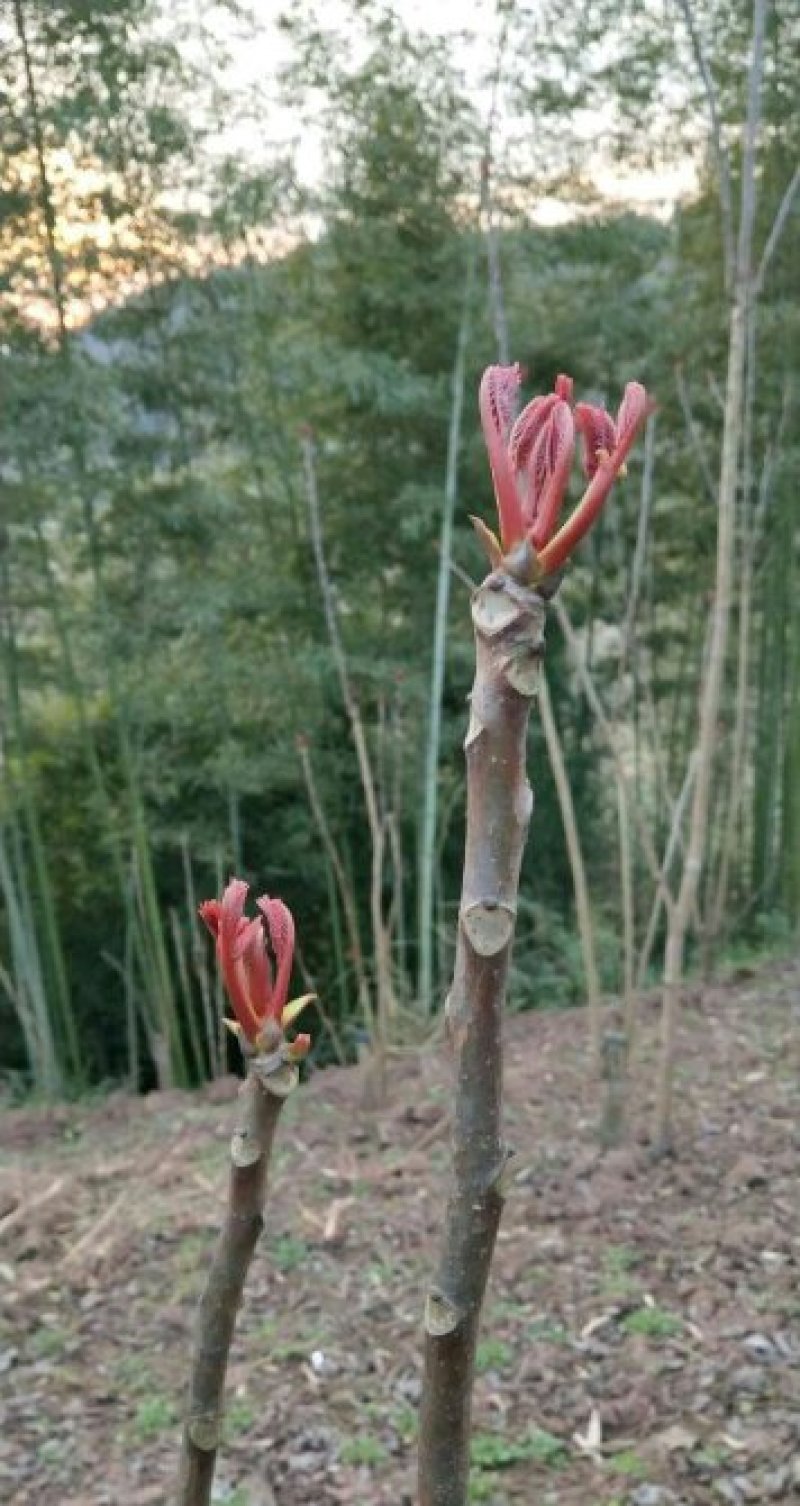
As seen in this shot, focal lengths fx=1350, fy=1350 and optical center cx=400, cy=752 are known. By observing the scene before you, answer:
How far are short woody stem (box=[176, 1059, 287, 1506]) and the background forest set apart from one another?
2.80 metres

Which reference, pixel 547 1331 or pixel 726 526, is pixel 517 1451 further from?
pixel 726 526

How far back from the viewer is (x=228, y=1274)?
2.64ft

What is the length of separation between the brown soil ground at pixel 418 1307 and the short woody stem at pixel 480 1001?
137 centimetres

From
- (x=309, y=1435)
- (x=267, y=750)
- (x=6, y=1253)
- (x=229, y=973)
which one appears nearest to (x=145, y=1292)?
(x=6, y=1253)

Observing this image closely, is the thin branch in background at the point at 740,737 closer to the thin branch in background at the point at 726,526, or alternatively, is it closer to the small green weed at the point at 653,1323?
the thin branch in background at the point at 726,526

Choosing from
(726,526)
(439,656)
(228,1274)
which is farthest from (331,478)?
(228,1274)

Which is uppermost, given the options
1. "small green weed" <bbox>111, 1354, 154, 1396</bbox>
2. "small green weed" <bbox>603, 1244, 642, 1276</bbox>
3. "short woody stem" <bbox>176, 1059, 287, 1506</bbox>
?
"short woody stem" <bbox>176, 1059, 287, 1506</bbox>

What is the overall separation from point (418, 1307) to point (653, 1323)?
426mm

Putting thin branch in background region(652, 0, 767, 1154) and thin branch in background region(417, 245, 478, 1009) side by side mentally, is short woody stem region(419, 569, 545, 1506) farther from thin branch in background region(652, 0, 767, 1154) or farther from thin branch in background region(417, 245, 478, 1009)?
thin branch in background region(417, 245, 478, 1009)

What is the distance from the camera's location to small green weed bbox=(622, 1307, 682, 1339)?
2.22 metres

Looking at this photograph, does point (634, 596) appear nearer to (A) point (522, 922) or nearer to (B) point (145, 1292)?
(B) point (145, 1292)

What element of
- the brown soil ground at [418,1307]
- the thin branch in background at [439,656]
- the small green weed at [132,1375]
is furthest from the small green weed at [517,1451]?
the thin branch in background at [439,656]

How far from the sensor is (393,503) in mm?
5191

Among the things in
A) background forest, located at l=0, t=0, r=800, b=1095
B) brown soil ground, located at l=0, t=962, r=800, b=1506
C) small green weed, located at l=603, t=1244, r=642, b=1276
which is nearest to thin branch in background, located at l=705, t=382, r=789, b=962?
background forest, located at l=0, t=0, r=800, b=1095
